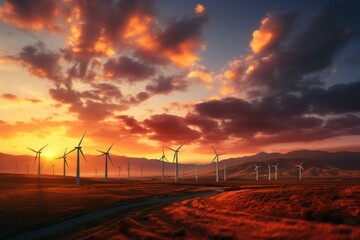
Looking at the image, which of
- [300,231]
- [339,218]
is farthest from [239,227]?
[339,218]

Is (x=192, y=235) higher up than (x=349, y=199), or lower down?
lower down

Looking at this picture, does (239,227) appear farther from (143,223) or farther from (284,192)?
(284,192)

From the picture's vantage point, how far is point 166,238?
1549 inches

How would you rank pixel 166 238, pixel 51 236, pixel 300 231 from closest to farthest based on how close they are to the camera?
pixel 300 231 → pixel 166 238 → pixel 51 236

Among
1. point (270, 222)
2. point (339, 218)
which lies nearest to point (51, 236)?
point (270, 222)

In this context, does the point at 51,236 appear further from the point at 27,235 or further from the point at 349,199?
the point at 349,199

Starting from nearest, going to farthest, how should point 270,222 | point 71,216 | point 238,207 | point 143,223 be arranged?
point 270,222 → point 143,223 → point 238,207 → point 71,216

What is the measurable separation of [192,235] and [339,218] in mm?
19050

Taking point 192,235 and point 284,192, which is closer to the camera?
point 192,235

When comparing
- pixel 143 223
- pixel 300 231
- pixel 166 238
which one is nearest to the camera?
pixel 300 231

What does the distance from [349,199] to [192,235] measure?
82.3ft

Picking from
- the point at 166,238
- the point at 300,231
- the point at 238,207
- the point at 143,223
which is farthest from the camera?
the point at 238,207

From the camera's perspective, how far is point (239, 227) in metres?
41.7

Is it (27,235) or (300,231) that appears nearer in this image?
(300,231)
